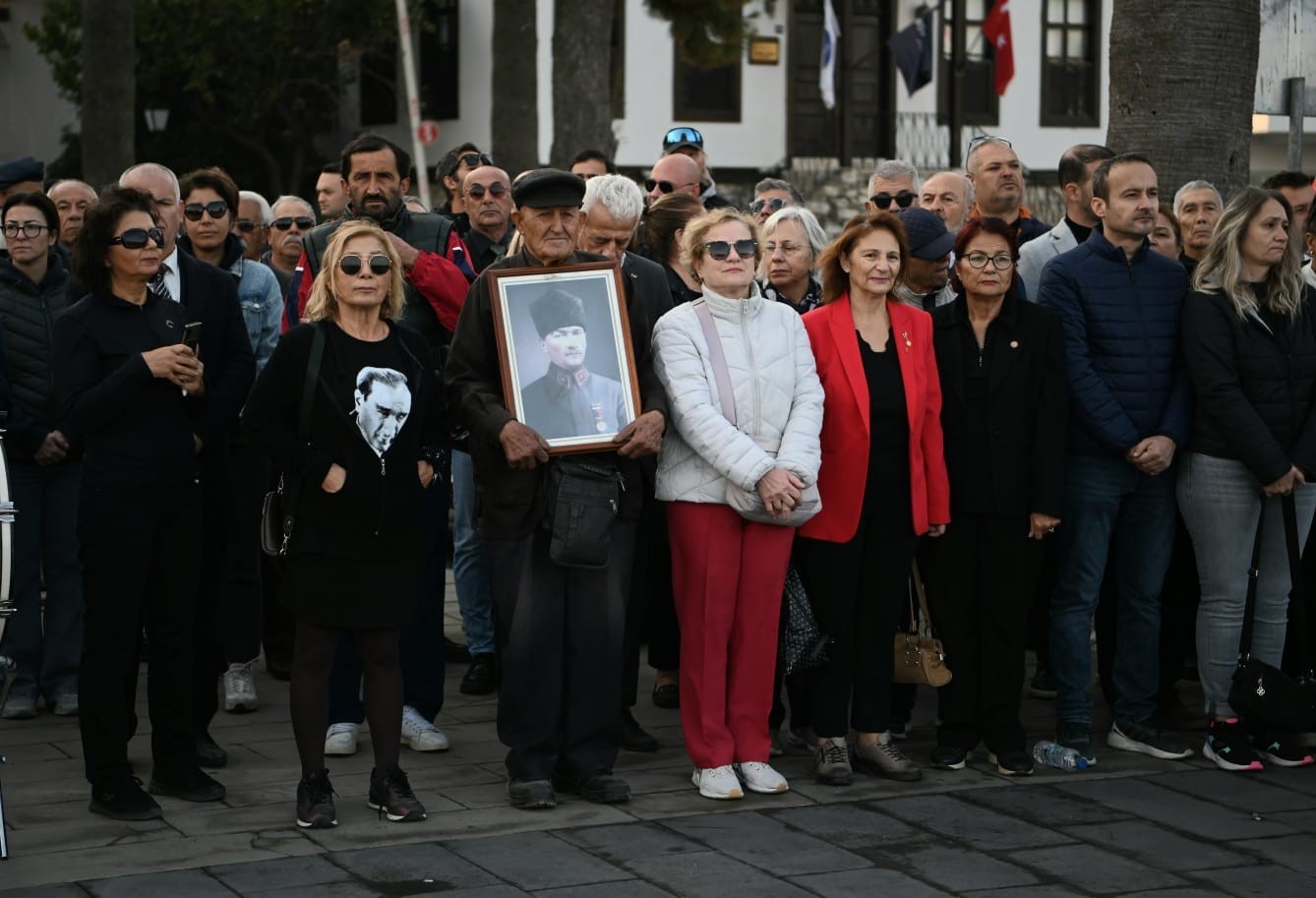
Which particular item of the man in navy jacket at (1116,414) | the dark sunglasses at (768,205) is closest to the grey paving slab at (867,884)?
the man in navy jacket at (1116,414)

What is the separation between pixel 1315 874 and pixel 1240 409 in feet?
6.64

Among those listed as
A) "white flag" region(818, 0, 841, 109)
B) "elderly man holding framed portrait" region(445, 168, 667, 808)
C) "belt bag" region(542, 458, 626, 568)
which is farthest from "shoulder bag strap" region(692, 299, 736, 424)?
"white flag" region(818, 0, 841, 109)

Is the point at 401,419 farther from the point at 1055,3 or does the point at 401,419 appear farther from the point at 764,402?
the point at 1055,3

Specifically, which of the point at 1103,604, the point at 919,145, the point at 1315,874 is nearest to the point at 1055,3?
the point at 919,145

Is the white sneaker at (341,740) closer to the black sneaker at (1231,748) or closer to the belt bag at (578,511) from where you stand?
the belt bag at (578,511)

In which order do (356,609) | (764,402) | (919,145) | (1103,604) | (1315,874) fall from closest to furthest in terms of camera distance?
(1315,874), (356,609), (764,402), (1103,604), (919,145)

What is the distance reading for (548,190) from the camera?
708cm

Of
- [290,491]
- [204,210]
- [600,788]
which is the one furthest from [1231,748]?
[204,210]

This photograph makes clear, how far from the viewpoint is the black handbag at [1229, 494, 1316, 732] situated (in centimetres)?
758

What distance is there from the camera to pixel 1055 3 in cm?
3541

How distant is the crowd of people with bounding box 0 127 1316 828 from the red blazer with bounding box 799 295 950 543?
16 millimetres

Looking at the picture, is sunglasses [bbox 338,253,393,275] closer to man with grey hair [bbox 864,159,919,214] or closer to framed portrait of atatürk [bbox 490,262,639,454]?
framed portrait of atatürk [bbox 490,262,639,454]

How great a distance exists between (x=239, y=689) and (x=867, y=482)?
3039mm

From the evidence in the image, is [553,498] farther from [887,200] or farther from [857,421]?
[887,200]
